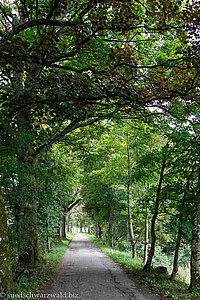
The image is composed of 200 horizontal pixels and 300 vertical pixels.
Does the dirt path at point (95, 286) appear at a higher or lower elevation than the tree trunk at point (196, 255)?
lower

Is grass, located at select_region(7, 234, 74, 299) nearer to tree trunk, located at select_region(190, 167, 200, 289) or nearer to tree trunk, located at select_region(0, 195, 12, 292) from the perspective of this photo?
tree trunk, located at select_region(0, 195, 12, 292)

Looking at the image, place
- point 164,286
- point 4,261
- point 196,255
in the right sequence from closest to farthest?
point 4,261, point 196,255, point 164,286

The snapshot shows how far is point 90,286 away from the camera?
6762mm

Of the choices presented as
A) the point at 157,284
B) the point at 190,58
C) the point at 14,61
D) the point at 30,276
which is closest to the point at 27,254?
the point at 30,276

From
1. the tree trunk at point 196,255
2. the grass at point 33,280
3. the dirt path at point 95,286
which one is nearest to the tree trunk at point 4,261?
the grass at point 33,280

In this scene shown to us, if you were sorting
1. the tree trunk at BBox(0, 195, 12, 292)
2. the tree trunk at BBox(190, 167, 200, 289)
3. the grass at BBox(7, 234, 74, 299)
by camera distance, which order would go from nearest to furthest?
the tree trunk at BBox(0, 195, 12, 292)
the grass at BBox(7, 234, 74, 299)
the tree trunk at BBox(190, 167, 200, 289)

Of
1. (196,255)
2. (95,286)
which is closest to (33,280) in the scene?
(95,286)

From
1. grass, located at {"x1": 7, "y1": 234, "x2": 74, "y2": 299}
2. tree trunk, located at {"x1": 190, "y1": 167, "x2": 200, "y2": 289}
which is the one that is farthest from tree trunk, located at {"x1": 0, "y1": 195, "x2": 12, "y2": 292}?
tree trunk, located at {"x1": 190, "y1": 167, "x2": 200, "y2": 289}

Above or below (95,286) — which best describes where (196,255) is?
above

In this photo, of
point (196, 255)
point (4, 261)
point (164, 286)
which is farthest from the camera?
point (164, 286)

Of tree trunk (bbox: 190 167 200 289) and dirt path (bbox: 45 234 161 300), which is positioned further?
tree trunk (bbox: 190 167 200 289)

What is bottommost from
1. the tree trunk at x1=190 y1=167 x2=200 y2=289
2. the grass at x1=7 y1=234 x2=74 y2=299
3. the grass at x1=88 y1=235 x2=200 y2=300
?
the grass at x1=88 y1=235 x2=200 y2=300

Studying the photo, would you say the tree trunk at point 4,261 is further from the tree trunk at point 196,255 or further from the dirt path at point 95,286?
the tree trunk at point 196,255

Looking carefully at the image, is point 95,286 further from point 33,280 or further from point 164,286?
point 164,286
